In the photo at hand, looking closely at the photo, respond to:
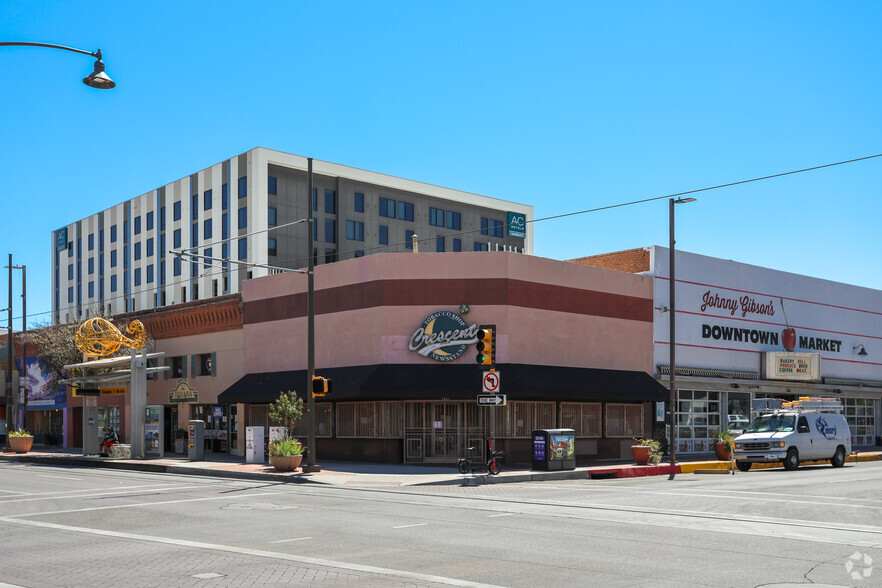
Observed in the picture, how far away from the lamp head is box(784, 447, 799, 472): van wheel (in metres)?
25.5

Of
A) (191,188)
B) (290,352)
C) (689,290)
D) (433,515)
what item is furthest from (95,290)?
(433,515)

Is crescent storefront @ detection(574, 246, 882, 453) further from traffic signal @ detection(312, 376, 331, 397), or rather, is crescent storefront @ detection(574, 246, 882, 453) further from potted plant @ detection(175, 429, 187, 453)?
potted plant @ detection(175, 429, 187, 453)

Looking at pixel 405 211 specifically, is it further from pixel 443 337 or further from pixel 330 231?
pixel 443 337

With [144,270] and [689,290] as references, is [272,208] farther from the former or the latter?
[689,290]

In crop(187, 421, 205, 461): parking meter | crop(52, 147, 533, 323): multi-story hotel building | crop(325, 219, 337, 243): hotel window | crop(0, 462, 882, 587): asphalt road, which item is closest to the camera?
crop(0, 462, 882, 587): asphalt road

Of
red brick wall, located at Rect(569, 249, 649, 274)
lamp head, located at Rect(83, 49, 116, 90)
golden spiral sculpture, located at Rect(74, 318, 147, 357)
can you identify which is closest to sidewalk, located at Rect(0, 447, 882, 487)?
golden spiral sculpture, located at Rect(74, 318, 147, 357)

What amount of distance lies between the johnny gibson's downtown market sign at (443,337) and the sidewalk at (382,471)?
12.8 ft

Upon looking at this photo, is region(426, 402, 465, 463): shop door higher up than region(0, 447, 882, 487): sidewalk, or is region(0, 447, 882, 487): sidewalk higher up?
region(426, 402, 465, 463): shop door

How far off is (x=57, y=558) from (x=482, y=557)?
548 centimetres

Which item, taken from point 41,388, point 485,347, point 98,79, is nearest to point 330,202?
point 41,388

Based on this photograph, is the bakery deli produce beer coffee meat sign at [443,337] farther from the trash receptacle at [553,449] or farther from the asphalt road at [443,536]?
the asphalt road at [443,536]

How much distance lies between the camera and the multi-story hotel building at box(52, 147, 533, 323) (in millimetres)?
70875

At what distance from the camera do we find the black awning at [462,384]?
29.5 metres

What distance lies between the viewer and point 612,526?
46.6ft
